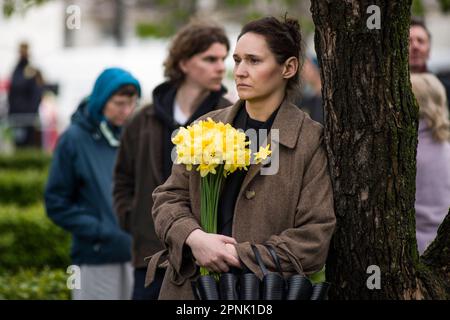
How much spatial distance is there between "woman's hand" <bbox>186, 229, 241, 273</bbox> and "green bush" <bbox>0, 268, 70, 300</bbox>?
2.44m

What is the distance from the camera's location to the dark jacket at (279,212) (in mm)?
3770

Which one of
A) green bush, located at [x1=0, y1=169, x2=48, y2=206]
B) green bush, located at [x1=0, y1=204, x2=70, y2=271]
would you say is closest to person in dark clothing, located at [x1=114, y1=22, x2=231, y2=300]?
green bush, located at [x1=0, y1=204, x2=70, y2=271]

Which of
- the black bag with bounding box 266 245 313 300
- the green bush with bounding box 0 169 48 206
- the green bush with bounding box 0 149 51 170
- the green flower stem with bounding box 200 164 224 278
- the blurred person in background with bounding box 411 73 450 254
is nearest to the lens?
the black bag with bounding box 266 245 313 300

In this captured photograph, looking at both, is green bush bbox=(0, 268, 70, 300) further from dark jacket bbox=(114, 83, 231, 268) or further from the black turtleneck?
the black turtleneck

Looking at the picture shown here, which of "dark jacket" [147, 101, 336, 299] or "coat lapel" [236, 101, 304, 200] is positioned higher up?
"coat lapel" [236, 101, 304, 200]

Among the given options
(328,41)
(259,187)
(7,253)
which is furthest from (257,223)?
(7,253)

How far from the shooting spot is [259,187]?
390 cm

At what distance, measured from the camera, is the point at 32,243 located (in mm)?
9992

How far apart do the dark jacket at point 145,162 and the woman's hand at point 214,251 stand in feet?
6.00

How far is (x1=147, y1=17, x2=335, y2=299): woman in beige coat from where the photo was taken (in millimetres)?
3768

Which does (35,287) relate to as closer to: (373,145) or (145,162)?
(145,162)

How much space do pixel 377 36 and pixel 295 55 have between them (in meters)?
0.35

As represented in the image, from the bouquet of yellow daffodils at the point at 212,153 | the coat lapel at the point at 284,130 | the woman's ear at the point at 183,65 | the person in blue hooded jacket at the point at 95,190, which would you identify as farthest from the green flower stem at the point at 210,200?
the person in blue hooded jacket at the point at 95,190

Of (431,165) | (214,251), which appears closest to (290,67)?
(214,251)
